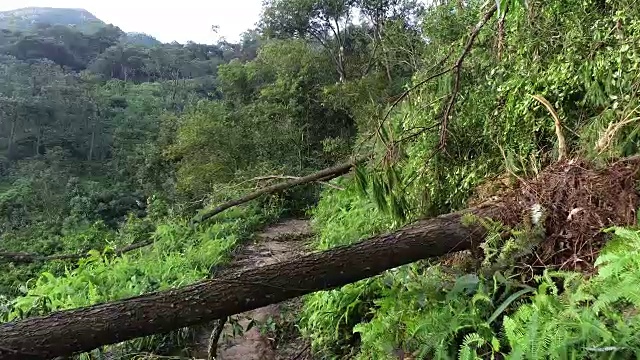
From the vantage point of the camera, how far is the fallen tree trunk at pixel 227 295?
2529 mm

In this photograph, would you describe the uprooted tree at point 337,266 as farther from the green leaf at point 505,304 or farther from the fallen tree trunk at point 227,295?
the green leaf at point 505,304

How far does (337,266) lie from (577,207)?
1.59 m

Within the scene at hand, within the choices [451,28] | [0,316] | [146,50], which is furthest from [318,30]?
[146,50]

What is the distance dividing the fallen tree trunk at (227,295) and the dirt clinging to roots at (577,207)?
0.35 m

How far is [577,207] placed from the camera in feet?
10.3

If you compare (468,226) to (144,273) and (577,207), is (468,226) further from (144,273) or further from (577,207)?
(144,273)

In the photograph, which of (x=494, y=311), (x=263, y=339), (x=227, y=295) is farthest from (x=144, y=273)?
(x=494, y=311)

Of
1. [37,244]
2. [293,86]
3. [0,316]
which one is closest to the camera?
[0,316]

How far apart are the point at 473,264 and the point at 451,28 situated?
439cm

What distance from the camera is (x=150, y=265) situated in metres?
6.68

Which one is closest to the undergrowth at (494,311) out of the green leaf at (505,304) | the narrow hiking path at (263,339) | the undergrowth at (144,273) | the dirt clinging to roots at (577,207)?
the green leaf at (505,304)

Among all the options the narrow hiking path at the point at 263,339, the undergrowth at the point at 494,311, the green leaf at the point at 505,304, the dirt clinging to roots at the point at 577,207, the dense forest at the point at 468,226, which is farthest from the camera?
the narrow hiking path at the point at 263,339

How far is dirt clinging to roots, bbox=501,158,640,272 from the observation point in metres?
2.93

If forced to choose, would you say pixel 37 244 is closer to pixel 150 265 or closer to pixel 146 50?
pixel 150 265
